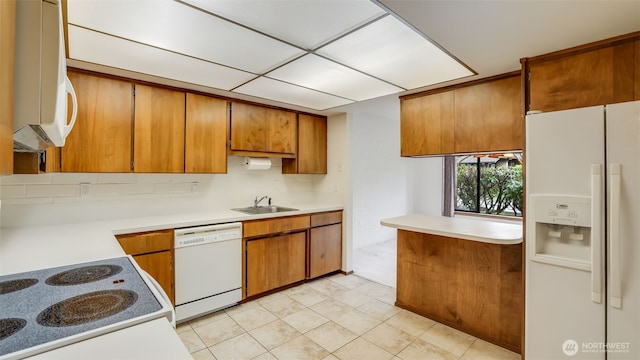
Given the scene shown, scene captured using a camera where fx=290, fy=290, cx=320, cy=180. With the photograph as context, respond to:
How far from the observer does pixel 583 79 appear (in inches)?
72.3

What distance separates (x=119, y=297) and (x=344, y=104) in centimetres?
285

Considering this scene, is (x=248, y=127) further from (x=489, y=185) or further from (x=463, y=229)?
(x=489, y=185)

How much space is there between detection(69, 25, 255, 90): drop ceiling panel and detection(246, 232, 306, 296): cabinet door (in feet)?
5.31

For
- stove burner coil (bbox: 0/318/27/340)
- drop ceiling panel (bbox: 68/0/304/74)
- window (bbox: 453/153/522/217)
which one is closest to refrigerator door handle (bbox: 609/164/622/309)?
drop ceiling panel (bbox: 68/0/304/74)

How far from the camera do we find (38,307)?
94 cm

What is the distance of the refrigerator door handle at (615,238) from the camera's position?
4.72 feet

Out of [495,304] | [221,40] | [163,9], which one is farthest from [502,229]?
[163,9]

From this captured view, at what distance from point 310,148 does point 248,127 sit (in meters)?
0.95

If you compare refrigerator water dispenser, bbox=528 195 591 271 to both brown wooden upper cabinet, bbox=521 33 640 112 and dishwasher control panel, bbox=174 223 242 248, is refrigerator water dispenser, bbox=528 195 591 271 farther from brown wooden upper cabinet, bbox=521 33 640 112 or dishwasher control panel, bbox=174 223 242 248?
dishwasher control panel, bbox=174 223 242 248

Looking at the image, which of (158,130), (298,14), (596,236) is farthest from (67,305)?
(596,236)

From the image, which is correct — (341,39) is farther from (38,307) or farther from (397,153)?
(397,153)

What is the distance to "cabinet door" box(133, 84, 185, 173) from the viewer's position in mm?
2562

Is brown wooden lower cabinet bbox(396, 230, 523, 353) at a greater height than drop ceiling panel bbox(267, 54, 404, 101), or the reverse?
drop ceiling panel bbox(267, 54, 404, 101)

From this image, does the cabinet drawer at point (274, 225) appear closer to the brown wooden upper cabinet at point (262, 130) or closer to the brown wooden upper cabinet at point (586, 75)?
the brown wooden upper cabinet at point (262, 130)
